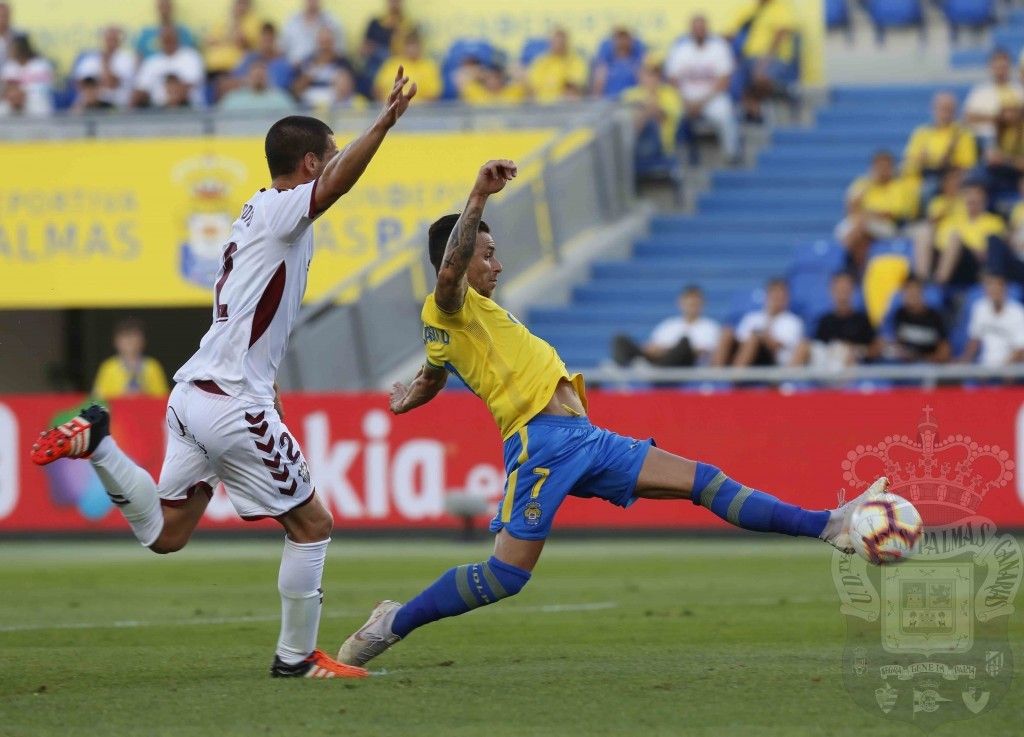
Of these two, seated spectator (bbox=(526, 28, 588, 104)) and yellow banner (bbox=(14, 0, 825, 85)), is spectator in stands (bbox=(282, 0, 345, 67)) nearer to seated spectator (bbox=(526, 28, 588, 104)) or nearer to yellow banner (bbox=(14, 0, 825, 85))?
yellow banner (bbox=(14, 0, 825, 85))

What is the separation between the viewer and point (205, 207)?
71.7 feet

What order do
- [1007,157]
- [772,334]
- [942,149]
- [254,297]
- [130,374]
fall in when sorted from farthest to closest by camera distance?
1. [942,149]
2. [1007,157]
3. [130,374]
4. [772,334]
5. [254,297]

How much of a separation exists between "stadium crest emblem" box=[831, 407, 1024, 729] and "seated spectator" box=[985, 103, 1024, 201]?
4460mm

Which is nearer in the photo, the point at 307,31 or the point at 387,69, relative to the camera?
the point at 387,69

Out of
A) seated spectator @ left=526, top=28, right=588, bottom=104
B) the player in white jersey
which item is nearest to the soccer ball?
the player in white jersey

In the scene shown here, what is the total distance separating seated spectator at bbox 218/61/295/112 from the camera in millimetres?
22609

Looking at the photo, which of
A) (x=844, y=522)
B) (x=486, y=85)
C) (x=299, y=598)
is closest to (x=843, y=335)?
(x=486, y=85)

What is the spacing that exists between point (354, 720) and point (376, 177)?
1491cm

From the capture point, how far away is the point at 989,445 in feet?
54.5

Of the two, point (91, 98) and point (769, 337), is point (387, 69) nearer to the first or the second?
point (91, 98)

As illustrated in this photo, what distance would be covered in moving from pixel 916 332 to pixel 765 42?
5.76 meters

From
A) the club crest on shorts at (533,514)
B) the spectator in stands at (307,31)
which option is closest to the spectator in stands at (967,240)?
the spectator in stands at (307,31)

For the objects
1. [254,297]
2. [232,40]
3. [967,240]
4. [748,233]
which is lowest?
[748,233]

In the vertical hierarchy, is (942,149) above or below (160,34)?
below
